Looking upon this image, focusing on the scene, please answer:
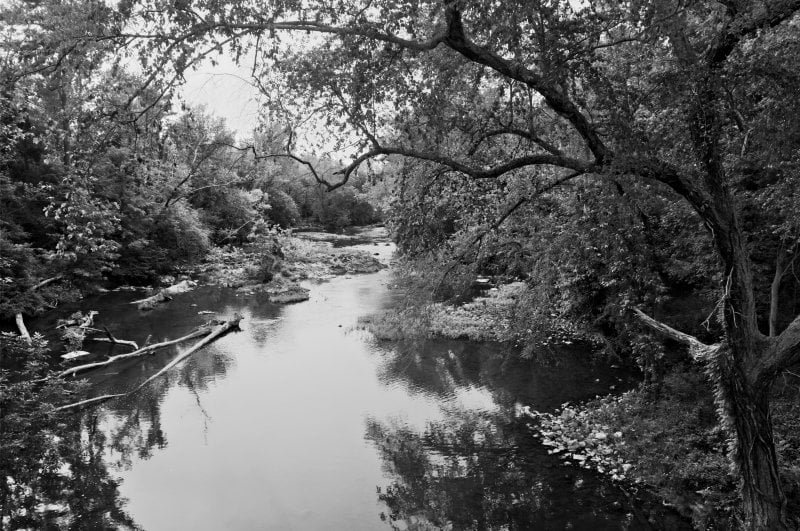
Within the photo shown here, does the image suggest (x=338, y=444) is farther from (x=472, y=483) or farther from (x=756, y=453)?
(x=756, y=453)

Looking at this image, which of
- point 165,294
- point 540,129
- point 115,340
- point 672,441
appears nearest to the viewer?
point 540,129

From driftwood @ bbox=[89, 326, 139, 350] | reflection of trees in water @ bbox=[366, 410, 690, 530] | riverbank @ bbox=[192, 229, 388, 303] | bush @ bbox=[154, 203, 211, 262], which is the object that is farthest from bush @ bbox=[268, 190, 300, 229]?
reflection of trees in water @ bbox=[366, 410, 690, 530]

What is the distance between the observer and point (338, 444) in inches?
422

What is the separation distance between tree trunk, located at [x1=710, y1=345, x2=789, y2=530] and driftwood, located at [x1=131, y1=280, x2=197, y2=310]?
69.7ft

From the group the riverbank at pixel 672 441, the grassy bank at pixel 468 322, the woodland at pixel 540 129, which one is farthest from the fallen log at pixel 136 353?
the riverbank at pixel 672 441

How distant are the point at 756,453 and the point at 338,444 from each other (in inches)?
293

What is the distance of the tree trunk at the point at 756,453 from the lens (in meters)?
6.07

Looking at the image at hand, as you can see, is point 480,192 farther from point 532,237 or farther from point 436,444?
point 436,444

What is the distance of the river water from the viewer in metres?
8.27

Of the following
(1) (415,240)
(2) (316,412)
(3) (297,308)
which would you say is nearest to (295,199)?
(3) (297,308)

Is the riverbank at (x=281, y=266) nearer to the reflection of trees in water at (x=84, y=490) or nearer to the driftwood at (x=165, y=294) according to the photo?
the driftwood at (x=165, y=294)

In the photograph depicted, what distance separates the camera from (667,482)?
329 inches

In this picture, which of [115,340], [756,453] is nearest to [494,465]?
[756,453]

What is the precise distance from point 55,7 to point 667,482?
1043 cm
